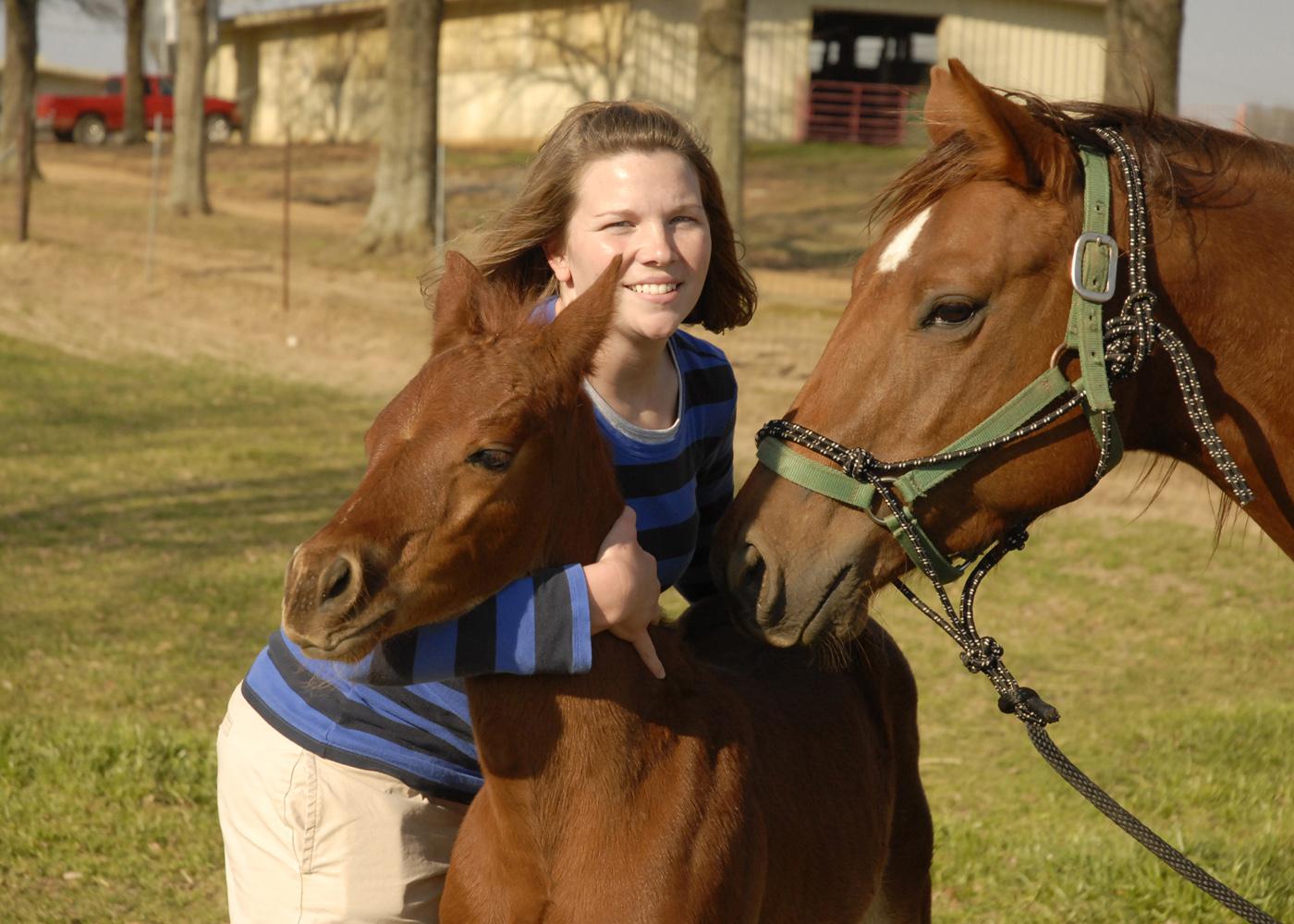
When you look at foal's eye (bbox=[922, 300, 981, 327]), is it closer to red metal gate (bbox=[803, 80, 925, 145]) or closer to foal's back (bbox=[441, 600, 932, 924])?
foal's back (bbox=[441, 600, 932, 924])

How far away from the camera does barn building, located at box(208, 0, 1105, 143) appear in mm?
32344

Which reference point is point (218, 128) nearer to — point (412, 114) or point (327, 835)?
point (412, 114)

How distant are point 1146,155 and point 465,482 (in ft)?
4.63

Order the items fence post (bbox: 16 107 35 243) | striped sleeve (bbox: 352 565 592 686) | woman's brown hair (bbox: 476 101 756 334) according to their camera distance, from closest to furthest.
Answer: striped sleeve (bbox: 352 565 592 686) < woman's brown hair (bbox: 476 101 756 334) < fence post (bbox: 16 107 35 243)

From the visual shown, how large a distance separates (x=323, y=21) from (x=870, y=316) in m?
42.1

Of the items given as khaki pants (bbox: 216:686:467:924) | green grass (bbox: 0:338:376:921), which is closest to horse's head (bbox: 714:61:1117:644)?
khaki pants (bbox: 216:686:467:924)

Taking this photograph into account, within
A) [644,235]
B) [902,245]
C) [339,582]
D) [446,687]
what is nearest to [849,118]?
[644,235]

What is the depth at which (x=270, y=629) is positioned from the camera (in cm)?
682

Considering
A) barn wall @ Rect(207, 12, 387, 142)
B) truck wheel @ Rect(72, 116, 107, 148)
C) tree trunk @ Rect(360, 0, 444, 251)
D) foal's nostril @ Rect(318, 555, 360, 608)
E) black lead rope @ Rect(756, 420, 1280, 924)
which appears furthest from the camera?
truck wheel @ Rect(72, 116, 107, 148)

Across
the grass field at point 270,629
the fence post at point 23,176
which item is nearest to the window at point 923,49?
the fence post at point 23,176

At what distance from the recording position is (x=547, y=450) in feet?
7.14

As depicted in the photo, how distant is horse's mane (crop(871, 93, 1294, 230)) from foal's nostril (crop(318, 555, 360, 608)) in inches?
48.9

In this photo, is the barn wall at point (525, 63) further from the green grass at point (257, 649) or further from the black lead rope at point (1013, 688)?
the black lead rope at point (1013, 688)

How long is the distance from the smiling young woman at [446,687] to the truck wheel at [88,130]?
41.6m
